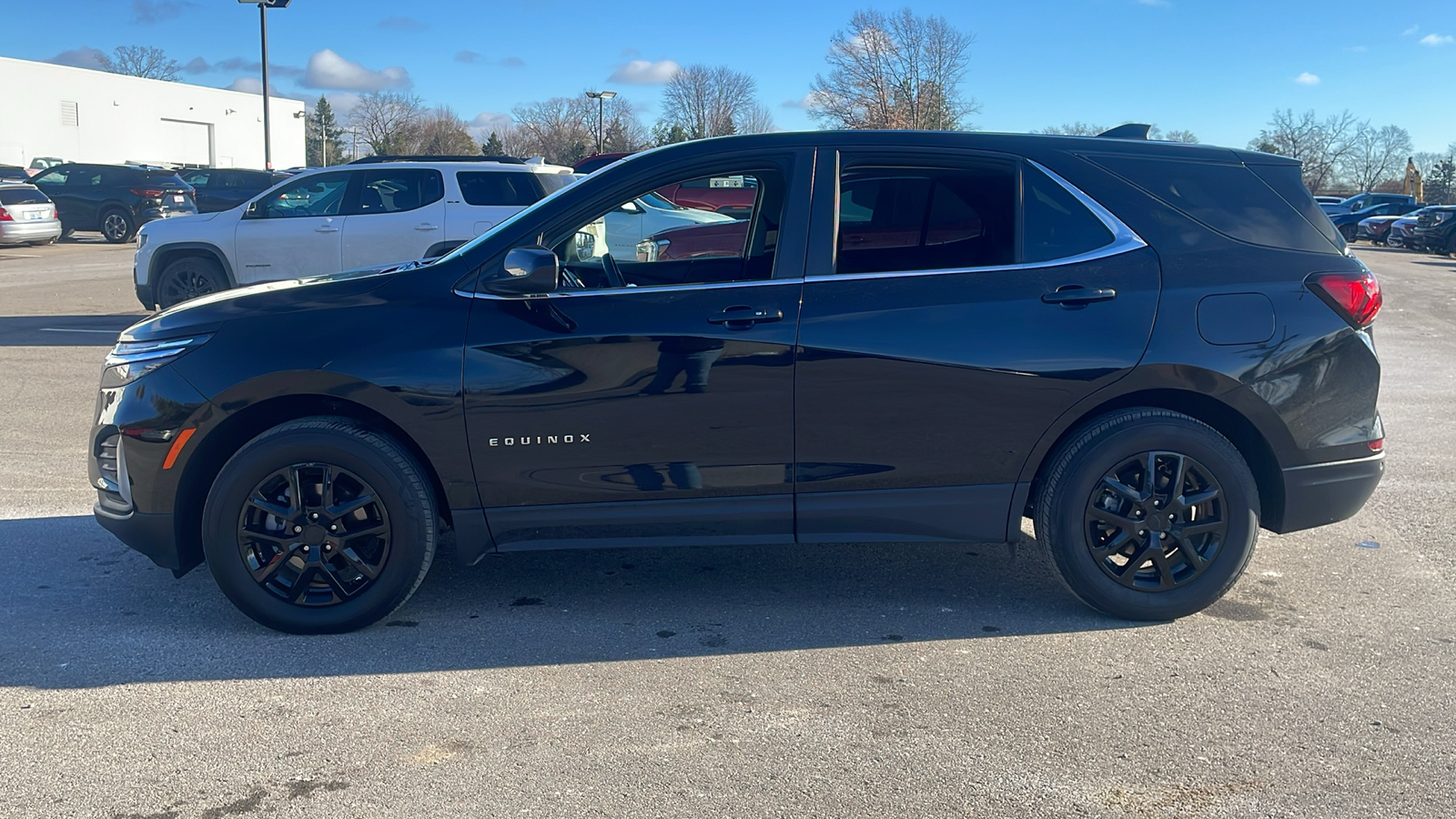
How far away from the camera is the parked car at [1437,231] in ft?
103

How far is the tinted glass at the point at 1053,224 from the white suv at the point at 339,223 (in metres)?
8.33

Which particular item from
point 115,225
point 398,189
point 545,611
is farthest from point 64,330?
point 115,225

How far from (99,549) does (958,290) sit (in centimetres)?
397

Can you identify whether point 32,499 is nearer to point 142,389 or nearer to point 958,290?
point 142,389

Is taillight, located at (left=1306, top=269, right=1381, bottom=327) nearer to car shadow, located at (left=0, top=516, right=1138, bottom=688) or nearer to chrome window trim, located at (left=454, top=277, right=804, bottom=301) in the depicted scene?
car shadow, located at (left=0, top=516, right=1138, bottom=688)

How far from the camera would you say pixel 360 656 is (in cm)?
403

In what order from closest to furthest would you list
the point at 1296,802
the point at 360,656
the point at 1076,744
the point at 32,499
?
1. the point at 1296,802
2. the point at 1076,744
3. the point at 360,656
4. the point at 32,499

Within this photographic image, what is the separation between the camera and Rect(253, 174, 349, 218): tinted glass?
12.1 metres

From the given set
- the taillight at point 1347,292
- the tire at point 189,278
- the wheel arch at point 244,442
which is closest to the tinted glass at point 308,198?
the tire at point 189,278

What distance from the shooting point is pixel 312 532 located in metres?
4.12

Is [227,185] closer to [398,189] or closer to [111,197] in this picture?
[111,197]

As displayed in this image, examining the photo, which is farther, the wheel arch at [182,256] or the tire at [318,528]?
the wheel arch at [182,256]

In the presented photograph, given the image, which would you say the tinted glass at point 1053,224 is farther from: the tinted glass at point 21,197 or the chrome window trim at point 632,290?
the tinted glass at point 21,197

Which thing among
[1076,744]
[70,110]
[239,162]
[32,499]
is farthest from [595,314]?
[239,162]
